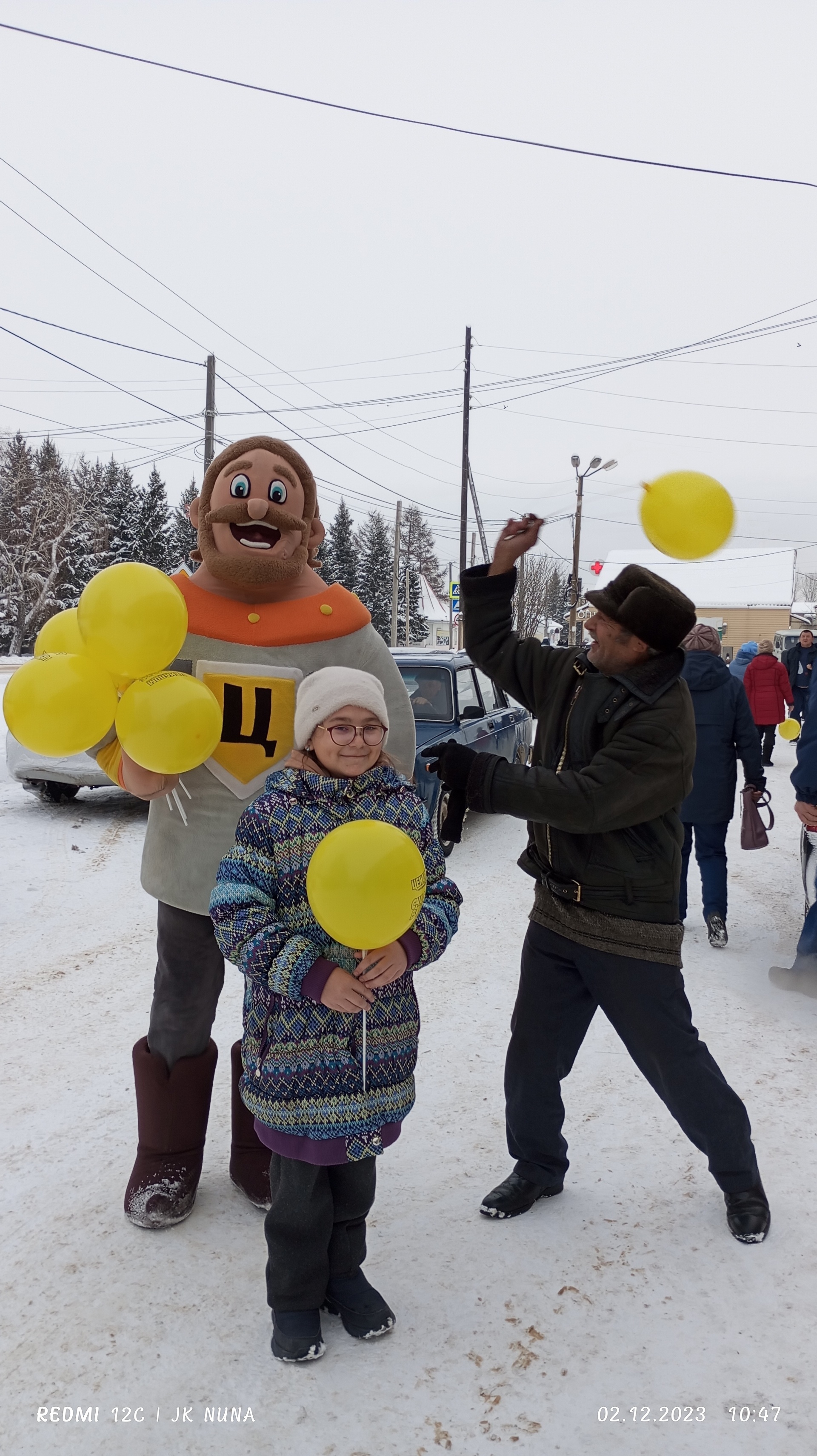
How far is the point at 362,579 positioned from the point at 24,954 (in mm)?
46070

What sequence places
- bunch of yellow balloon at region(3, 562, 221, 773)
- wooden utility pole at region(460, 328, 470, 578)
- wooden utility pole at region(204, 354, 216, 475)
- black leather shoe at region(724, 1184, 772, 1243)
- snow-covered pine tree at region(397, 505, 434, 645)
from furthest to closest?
snow-covered pine tree at region(397, 505, 434, 645)
wooden utility pole at region(460, 328, 470, 578)
wooden utility pole at region(204, 354, 216, 475)
black leather shoe at region(724, 1184, 772, 1243)
bunch of yellow balloon at region(3, 562, 221, 773)

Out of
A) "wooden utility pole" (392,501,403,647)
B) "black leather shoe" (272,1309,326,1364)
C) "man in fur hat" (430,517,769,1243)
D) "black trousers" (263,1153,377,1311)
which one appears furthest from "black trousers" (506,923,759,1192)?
"wooden utility pole" (392,501,403,647)

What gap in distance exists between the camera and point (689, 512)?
2.46 m

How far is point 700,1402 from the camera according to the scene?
190 cm

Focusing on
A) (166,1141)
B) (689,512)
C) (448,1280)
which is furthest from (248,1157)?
(689,512)

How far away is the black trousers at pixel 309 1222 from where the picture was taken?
6.54 feet

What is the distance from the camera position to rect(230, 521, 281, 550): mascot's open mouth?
8.48 feet

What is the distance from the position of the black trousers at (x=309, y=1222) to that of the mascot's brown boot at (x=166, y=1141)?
0.54 meters

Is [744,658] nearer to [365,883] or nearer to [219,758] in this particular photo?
[219,758]

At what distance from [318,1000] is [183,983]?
825 mm

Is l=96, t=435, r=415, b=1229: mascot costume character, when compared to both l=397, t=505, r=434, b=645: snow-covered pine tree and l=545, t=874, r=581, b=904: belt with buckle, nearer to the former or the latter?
l=545, t=874, r=581, b=904: belt with buckle

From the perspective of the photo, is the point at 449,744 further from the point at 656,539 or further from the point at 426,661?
the point at 426,661

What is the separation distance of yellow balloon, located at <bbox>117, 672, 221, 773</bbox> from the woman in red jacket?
31.9 feet

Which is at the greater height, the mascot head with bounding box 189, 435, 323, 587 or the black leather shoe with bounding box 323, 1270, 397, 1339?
the mascot head with bounding box 189, 435, 323, 587
